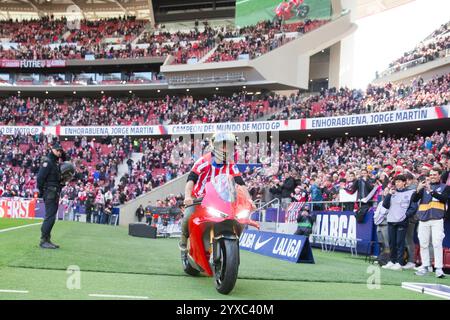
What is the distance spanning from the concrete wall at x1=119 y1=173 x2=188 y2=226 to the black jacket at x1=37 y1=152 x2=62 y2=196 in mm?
20128

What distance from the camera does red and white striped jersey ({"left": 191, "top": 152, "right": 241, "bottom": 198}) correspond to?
7.09 m

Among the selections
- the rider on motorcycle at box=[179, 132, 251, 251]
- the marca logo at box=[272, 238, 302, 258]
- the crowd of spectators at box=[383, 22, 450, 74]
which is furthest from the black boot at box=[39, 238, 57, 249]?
the crowd of spectators at box=[383, 22, 450, 74]

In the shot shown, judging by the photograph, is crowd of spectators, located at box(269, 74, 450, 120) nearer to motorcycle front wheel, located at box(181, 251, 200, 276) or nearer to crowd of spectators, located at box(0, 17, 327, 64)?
crowd of spectators, located at box(0, 17, 327, 64)

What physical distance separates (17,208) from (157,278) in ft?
73.8

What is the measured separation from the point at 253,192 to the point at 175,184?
10.4m

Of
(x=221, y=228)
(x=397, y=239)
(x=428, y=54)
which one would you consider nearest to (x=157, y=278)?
(x=221, y=228)

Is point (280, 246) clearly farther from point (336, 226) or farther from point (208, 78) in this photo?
point (208, 78)

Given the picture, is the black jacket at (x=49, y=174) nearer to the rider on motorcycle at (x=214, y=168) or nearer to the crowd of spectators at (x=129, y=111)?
the rider on motorcycle at (x=214, y=168)

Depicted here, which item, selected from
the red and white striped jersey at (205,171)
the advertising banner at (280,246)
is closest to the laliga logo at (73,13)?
the advertising banner at (280,246)

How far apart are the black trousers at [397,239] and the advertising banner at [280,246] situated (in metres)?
1.65

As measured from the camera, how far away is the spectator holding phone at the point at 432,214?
31.1ft

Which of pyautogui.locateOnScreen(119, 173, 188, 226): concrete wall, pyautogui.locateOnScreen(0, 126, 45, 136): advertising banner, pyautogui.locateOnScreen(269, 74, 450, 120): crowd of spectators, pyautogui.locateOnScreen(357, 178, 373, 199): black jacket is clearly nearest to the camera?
pyautogui.locateOnScreen(357, 178, 373, 199): black jacket

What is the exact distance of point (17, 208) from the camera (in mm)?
27547

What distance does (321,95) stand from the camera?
3834cm
